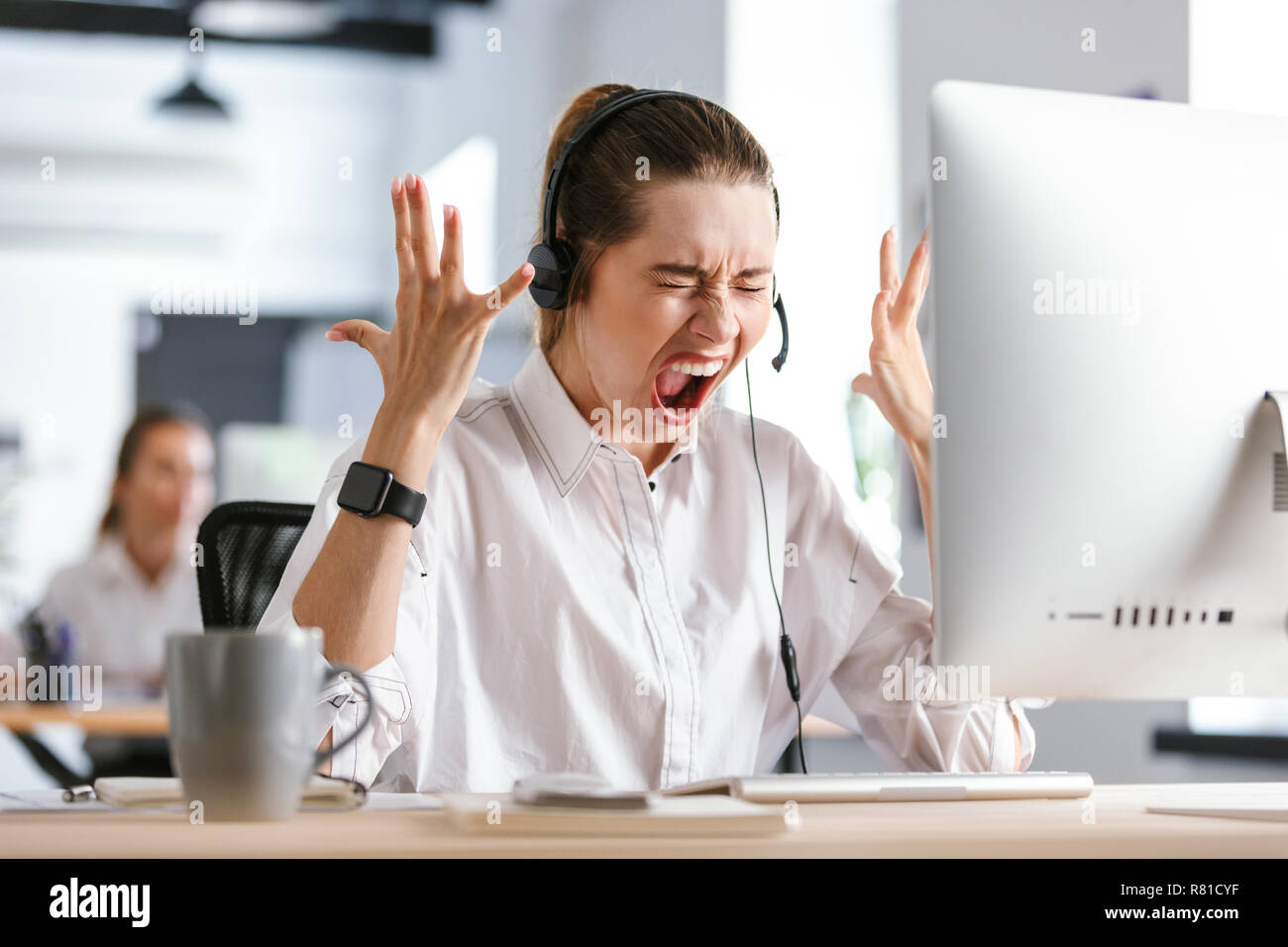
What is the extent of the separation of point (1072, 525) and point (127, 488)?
314 cm

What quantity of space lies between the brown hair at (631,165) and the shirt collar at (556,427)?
0.08 meters

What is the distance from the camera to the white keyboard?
2.54 ft

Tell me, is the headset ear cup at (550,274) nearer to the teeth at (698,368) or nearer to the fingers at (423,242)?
the teeth at (698,368)

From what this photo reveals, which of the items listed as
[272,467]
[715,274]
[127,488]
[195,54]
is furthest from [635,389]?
[195,54]

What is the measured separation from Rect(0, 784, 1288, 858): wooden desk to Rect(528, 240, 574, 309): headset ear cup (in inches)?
28.1

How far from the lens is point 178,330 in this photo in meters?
4.93

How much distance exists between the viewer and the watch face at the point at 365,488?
101 centimetres

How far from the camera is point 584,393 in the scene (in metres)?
1.36

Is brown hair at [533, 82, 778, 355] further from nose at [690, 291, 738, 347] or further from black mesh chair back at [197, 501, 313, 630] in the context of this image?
black mesh chair back at [197, 501, 313, 630]

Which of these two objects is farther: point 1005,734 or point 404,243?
point 1005,734

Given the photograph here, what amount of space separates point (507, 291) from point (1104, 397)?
51 cm

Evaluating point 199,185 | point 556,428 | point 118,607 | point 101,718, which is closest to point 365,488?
point 556,428

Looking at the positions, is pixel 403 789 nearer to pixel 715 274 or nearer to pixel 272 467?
pixel 715 274

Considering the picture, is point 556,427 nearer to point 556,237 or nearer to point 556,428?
point 556,428
